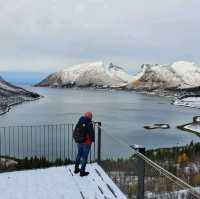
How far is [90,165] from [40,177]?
1.55 m

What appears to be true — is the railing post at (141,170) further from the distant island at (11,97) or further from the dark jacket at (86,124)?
the distant island at (11,97)

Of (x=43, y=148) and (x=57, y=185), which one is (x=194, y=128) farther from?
(x=57, y=185)

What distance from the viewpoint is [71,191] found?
7129mm

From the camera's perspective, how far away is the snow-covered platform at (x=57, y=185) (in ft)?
22.7

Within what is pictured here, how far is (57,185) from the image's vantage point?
7.51m

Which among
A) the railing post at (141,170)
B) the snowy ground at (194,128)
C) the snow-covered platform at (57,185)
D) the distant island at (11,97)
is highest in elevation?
the railing post at (141,170)

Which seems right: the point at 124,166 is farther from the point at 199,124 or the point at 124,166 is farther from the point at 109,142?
the point at 199,124

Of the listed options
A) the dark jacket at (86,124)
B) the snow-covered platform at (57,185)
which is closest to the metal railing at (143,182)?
the snow-covered platform at (57,185)

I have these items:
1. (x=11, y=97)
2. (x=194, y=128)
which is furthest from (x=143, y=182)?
(x=11, y=97)

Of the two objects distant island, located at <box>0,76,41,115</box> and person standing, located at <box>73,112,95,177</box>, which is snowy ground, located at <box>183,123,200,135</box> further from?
distant island, located at <box>0,76,41,115</box>

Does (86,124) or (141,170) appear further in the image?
(86,124)

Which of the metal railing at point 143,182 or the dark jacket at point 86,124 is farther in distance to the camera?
the dark jacket at point 86,124

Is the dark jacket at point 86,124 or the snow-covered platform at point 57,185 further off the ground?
the dark jacket at point 86,124

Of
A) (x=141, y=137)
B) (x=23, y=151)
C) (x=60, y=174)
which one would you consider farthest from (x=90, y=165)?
(x=141, y=137)
